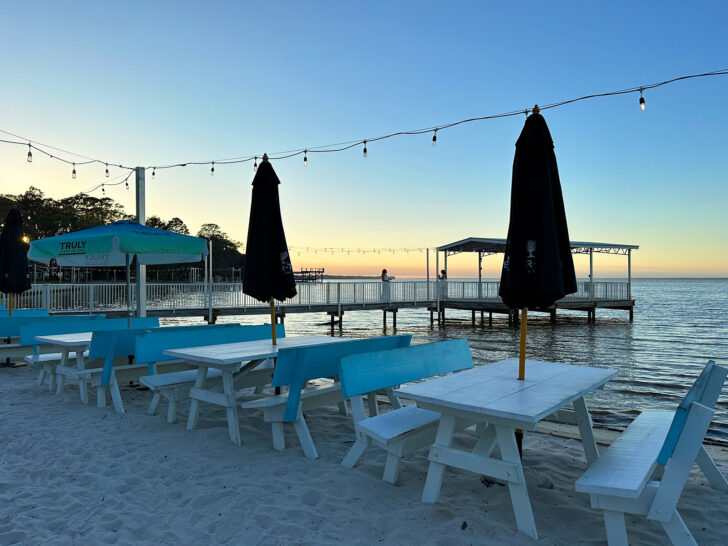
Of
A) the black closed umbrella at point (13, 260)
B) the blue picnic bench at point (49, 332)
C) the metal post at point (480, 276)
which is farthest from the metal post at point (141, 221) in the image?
the metal post at point (480, 276)

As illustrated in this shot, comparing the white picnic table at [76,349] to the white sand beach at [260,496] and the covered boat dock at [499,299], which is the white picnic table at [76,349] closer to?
the white sand beach at [260,496]

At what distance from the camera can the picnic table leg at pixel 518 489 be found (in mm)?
2572

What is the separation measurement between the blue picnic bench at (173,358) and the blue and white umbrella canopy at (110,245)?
1398mm

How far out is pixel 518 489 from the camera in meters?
2.60

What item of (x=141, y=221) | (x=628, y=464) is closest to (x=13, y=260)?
(x=141, y=221)

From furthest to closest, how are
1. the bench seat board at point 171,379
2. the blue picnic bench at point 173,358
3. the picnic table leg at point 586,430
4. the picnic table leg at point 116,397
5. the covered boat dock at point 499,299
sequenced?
the covered boat dock at point 499,299, the picnic table leg at point 116,397, the blue picnic bench at point 173,358, the bench seat board at point 171,379, the picnic table leg at point 586,430

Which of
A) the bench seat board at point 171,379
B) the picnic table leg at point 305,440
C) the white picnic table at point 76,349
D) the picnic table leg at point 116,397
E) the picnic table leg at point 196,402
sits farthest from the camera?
the white picnic table at point 76,349

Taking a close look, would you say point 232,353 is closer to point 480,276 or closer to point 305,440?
point 305,440

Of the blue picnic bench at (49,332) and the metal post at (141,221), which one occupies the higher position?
the metal post at (141,221)

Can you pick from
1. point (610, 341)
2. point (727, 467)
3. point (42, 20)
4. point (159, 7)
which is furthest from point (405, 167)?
point (727, 467)

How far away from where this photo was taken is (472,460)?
9.02ft

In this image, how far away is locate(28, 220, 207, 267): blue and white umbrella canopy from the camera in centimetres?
617

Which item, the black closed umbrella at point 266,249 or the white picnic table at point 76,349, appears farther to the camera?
the white picnic table at point 76,349

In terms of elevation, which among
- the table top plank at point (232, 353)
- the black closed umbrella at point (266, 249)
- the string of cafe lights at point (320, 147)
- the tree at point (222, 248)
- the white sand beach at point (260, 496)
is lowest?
the white sand beach at point (260, 496)
